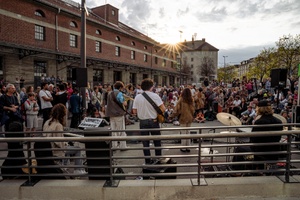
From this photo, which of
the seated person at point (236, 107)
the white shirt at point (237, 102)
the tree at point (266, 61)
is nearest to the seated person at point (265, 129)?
the seated person at point (236, 107)

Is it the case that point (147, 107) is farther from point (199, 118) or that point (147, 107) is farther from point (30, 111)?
point (199, 118)

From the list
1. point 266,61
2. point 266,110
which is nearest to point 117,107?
point 266,110

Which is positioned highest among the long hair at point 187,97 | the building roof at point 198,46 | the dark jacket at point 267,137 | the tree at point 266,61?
the building roof at point 198,46

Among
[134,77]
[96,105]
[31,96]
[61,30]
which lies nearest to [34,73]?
[61,30]

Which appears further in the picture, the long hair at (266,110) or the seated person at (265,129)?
the long hair at (266,110)

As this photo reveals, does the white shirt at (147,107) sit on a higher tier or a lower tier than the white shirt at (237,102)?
higher

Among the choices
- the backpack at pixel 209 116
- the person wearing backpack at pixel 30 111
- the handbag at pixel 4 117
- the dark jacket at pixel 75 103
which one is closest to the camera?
the handbag at pixel 4 117

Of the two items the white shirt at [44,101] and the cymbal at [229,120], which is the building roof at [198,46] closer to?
the white shirt at [44,101]

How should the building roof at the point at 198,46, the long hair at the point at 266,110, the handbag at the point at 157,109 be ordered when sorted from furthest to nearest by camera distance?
the building roof at the point at 198,46 → the handbag at the point at 157,109 → the long hair at the point at 266,110

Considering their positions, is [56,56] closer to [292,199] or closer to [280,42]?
[292,199]

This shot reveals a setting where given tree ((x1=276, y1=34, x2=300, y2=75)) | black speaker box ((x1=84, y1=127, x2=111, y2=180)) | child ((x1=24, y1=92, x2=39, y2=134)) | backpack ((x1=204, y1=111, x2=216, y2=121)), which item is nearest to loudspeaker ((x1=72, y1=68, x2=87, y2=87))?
child ((x1=24, y1=92, x2=39, y2=134))

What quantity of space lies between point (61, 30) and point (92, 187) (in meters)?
22.2

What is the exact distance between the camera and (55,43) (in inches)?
853

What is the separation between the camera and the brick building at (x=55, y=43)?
17.9 m
